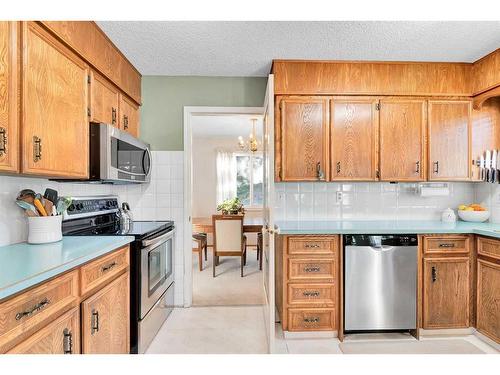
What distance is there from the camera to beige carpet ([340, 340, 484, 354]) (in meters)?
2.15

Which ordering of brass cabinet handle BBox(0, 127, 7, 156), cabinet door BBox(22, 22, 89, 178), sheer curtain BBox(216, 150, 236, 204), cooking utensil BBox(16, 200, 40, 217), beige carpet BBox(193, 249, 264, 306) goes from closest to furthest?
brass cabinet handle BBox(0, 127, 7, 156)
cabinet door BBox(22, 22, 89, 178)
cooking utensil BBox(16, 200, 40, 217)
beige carpet BBox(193, 249, 264, 306)
sheer curtain BBox(216, 150, 236, 204)

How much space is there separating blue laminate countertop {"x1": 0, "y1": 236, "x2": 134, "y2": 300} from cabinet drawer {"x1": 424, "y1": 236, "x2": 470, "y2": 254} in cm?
226

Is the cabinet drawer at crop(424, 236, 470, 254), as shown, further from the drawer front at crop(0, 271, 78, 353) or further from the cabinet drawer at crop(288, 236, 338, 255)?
Result: the drawer front at crop(0, 271, 78, 353)

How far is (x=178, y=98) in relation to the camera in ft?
9.96

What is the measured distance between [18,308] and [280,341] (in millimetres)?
1854

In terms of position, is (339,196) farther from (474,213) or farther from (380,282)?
(474,213)

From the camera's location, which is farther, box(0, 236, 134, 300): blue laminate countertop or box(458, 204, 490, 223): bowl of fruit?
box(458, 204, 490, 223): bowl of fruit

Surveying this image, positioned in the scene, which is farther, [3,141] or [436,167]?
[436,167]

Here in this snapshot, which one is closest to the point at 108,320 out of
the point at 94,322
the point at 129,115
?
the point at 94,322

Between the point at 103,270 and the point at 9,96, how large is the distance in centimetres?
94

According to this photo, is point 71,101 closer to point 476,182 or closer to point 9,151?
point 9,151

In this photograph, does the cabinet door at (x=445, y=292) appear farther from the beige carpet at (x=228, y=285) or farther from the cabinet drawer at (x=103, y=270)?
the cabinet drawer at (x=103, y=270)

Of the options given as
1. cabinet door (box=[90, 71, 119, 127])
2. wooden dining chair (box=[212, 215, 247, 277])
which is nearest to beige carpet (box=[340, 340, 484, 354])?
wooden dining chair (box=[212, 215, 247, 277])

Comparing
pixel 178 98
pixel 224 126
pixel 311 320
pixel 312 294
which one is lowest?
pixel 311 320
